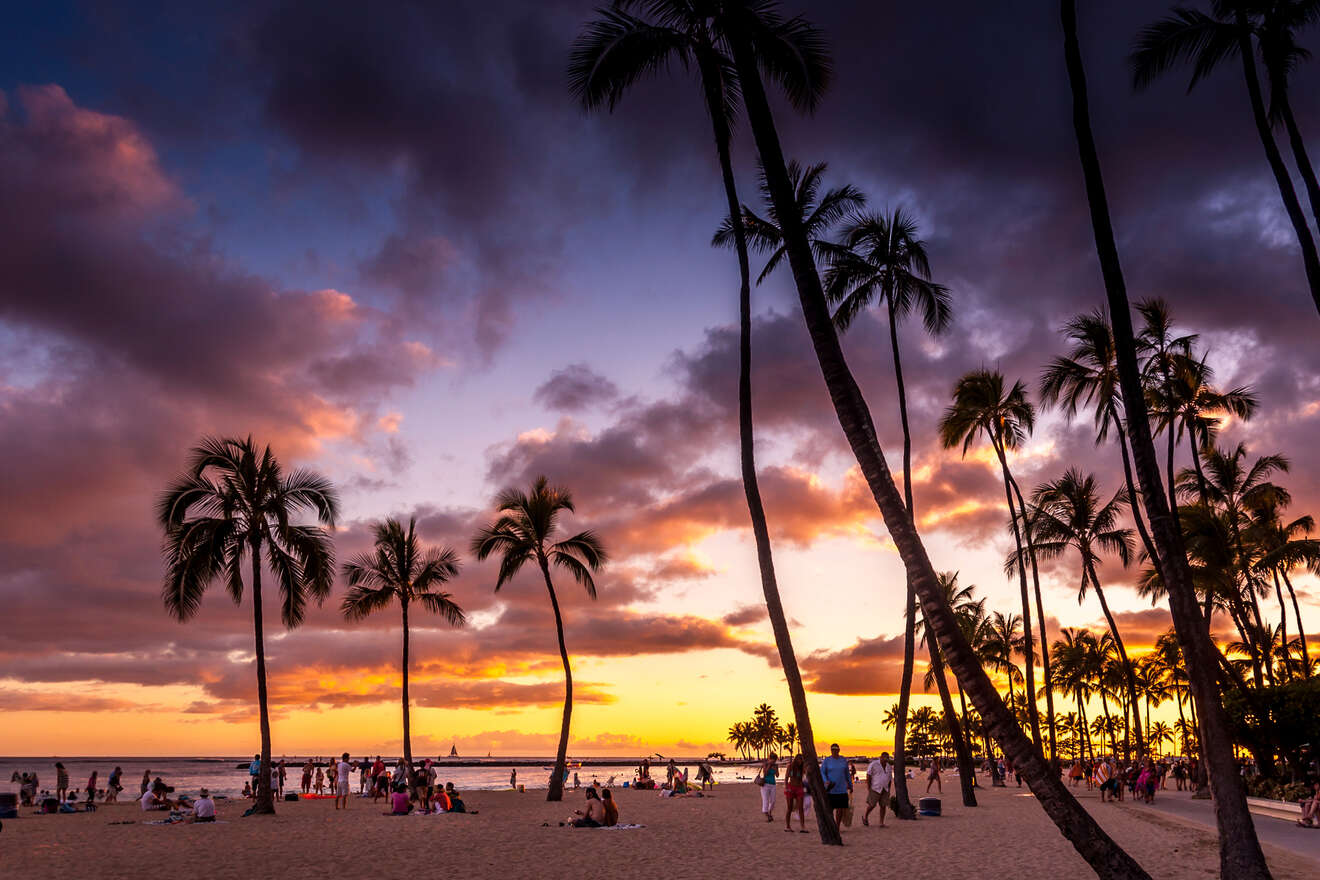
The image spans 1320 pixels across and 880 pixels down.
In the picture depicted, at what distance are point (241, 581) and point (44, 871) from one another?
12.6 metres

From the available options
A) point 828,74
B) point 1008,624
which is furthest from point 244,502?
point 1008,624

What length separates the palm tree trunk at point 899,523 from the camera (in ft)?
27.6

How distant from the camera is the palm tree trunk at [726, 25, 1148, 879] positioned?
27.6ft

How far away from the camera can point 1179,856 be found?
16047 millimetres

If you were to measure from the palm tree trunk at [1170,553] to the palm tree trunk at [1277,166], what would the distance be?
7.59m

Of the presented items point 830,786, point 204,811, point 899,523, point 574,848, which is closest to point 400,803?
point 204,811

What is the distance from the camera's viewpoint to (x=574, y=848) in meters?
17.9

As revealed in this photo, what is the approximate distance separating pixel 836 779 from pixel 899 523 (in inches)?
439

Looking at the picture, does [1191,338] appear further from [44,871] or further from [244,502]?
[44,871]

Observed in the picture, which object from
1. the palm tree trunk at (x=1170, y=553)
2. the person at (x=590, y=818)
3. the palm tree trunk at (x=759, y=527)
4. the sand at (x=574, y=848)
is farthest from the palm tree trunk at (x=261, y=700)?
the palm tree trunk at (x=1170, y=553)

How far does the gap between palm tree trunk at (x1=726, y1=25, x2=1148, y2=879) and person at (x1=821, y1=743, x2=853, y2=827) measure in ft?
30.4

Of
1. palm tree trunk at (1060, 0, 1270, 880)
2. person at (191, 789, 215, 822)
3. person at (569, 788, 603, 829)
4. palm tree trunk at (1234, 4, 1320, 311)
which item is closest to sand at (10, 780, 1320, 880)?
person at (569, 788, 603, 829)

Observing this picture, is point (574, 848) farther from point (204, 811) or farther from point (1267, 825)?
point (1267, 825)

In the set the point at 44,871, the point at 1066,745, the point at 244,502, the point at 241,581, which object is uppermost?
the point at 244,502
